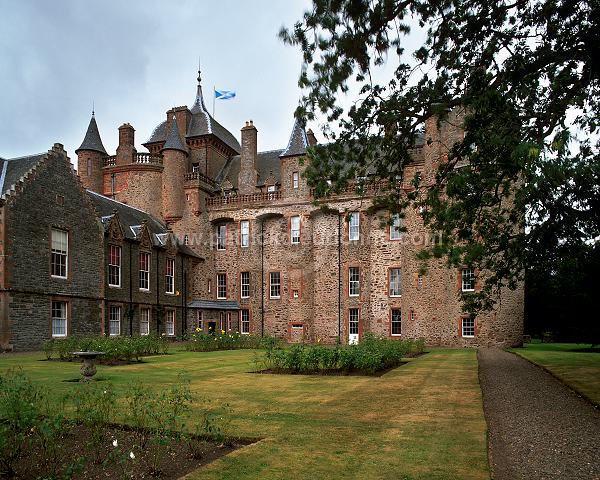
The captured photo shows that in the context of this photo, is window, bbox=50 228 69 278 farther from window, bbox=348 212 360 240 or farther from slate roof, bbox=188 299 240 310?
window, bbox=348 212 360 240

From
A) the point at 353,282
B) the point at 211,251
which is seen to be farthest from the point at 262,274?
the point at 353,282

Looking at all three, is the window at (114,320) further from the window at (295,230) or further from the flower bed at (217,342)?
the window at (295,230)

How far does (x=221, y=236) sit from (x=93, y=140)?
499 inches

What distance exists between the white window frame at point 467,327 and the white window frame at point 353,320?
24.3 feet

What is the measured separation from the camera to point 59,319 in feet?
90.0

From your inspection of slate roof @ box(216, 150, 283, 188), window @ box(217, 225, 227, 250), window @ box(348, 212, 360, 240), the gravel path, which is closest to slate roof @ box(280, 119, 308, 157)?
slate roof @ box(216, 150, 283, 188)

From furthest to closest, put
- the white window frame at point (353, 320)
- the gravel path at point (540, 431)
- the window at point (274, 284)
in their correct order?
the window at point (274, 284) → the white window frame at point (353, 320) → the gravel path at point (540, 431)

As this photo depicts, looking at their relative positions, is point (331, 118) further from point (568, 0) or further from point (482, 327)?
point (482, 327)

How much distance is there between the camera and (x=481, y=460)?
22.3ft

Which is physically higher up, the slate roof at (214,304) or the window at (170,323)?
the slate roof at (214,304)

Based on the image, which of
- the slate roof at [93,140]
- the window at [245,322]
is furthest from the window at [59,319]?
the slate roof at [93,140]

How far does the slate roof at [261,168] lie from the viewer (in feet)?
144

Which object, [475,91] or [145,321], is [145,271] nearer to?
[145,321]

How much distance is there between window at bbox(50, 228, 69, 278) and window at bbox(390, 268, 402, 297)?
2055 centimetres
